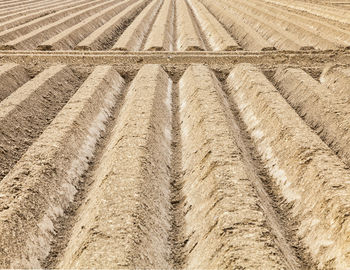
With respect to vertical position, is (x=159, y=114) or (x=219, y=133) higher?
(x=219, y=133)

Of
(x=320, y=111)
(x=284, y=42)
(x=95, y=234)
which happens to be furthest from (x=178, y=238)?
(x=284, y=42)

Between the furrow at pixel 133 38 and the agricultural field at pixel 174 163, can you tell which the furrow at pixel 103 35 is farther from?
the agricultural field at pixel 174 163

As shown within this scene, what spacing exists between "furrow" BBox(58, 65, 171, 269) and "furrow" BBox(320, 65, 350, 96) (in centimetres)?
235

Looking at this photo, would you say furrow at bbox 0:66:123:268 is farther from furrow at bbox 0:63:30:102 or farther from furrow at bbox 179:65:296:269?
furrow at bbox 0:63:30:102

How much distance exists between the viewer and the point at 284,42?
245 inches

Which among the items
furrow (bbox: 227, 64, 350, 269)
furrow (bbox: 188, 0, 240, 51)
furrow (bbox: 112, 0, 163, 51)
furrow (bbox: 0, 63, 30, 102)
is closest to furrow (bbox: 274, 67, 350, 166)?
furrow (bbox: 227, 64, 350, 269)

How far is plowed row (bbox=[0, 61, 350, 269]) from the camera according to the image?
181 centimetres

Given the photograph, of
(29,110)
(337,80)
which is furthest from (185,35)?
(29,110)

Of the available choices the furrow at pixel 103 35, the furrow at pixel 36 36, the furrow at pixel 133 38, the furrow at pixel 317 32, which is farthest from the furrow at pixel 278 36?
the furrow at pixel 36 36

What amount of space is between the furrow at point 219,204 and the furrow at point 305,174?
1.21 ft

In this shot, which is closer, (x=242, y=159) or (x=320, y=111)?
(x=242, y=159)

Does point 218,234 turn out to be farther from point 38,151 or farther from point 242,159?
point 38,151

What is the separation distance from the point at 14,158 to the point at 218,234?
2.10 m

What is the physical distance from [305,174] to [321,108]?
4.26 feet
